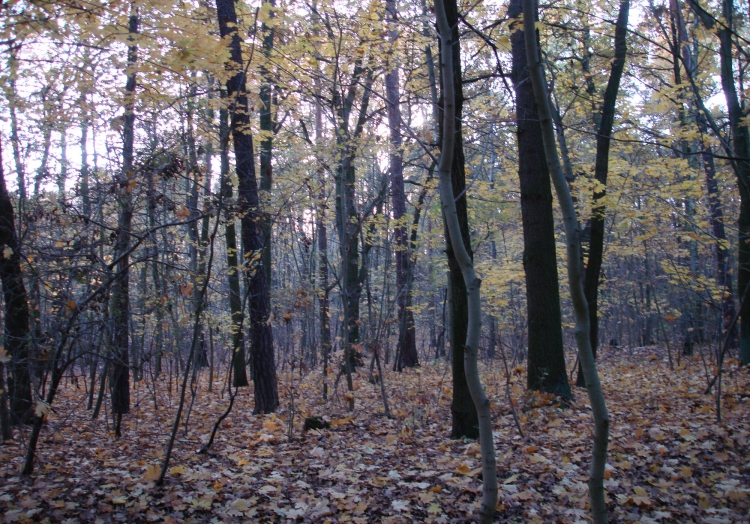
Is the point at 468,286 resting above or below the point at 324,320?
above

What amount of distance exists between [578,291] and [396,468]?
2792mm

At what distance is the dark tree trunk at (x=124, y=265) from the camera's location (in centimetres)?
444

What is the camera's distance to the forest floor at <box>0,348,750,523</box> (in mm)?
3416

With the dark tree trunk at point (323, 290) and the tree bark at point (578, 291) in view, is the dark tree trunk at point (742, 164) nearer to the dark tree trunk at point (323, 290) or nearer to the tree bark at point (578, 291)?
the dark tree trunk at point (323, 290)

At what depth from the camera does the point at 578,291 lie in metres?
2.49

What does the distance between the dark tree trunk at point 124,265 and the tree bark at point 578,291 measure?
3.13 meters

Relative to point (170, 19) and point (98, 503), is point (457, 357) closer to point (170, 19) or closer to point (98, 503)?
point (98, 503)

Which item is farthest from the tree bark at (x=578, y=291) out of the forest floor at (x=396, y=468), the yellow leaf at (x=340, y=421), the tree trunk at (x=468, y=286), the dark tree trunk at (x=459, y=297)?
the yellow leaf at (x=340, y=421)

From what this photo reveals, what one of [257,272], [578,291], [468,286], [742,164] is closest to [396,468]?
[468,286]

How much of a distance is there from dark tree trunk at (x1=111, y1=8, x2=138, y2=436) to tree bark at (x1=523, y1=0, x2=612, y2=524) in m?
3.13

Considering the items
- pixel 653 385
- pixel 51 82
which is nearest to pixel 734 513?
pixel 653 385

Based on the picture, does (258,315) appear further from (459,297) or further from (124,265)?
(459,297)

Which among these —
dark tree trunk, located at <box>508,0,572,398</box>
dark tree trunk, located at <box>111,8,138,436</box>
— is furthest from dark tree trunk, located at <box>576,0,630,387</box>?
dark tree trunk, located at <box>111,8,138,436</box>

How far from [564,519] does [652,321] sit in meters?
20.8
